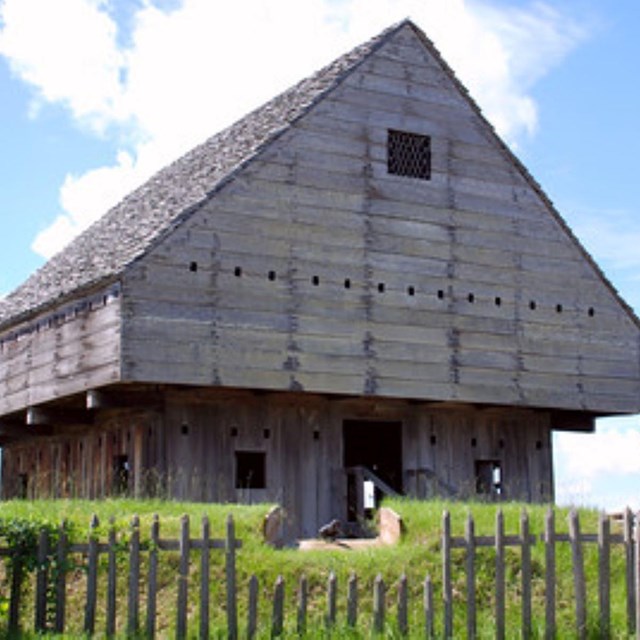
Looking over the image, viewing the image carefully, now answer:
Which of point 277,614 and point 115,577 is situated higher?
point 115,577

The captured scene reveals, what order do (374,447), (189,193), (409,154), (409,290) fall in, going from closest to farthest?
1. (189,193)
2. (409,290)
3. (409,154)
4. (374,447)

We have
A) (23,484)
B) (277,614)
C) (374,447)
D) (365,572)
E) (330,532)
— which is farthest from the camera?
(374,447)

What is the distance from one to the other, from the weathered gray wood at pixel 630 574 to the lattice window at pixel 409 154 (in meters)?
12.0

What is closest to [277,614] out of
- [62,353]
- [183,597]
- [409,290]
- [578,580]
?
[183,597]

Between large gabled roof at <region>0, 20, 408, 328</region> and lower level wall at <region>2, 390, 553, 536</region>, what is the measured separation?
9.50 ft

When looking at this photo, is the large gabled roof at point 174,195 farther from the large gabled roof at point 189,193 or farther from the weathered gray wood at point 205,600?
the weathered gray wood at point 205,600

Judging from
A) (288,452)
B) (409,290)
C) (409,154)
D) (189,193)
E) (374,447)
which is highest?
(409,154)

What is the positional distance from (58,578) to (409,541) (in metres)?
5.22

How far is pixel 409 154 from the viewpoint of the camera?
2447 centimetres

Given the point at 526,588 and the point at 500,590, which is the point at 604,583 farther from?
the point at 500,590

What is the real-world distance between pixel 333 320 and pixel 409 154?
4291 millimetres

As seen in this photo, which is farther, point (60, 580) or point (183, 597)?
point (60, 580)

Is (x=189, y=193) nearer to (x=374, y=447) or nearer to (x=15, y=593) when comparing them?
(x=374, y=447)

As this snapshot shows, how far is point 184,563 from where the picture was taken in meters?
12.5
